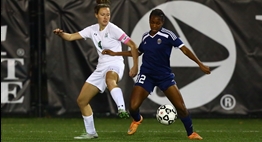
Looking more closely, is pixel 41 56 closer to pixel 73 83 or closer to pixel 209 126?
pixel 73 83

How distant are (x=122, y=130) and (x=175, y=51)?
3.15 m

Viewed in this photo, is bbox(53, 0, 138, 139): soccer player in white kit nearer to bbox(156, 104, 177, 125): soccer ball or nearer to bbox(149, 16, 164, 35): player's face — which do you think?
bbox(149, 16, 164, 35): player's face

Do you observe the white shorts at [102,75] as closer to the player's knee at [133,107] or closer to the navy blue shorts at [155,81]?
the navy blue shorts at [155,81]

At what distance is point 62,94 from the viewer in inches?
545

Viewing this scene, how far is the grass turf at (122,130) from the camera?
30.1 ft

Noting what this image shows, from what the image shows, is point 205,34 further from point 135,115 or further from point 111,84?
point 111,84

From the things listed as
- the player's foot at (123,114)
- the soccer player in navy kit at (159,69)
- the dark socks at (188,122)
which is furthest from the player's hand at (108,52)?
the dark socks at (188,122)

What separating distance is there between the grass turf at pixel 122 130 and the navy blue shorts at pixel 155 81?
0.77 m

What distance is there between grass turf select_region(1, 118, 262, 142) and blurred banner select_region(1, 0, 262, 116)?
1.55ft

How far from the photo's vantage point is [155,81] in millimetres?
9039

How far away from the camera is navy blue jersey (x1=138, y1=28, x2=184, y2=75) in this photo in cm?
889

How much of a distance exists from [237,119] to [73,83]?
376cm

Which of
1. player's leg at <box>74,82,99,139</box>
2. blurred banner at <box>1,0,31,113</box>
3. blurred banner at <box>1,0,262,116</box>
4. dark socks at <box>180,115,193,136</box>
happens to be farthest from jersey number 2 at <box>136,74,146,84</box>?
blurred banner at <box>1,0,31,113</box>

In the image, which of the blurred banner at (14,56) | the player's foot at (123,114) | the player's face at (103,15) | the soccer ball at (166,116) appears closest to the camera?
the player's foot at (123,114)
